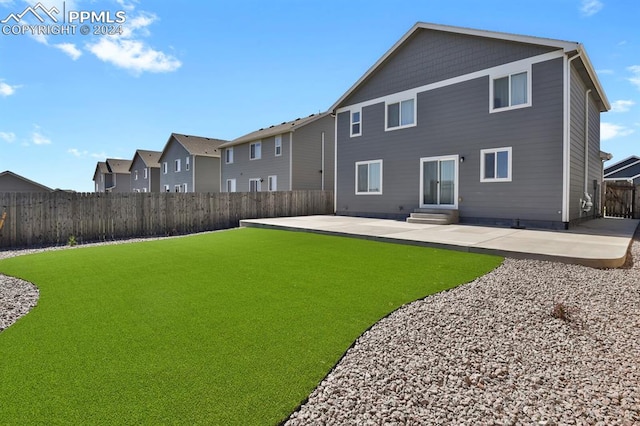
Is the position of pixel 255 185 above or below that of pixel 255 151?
below

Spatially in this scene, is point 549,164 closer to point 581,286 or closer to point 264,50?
point 581,286

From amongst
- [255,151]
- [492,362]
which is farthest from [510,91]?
[255,151]

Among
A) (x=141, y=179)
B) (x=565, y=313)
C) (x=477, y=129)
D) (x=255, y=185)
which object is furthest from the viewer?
(x=141, y=179)

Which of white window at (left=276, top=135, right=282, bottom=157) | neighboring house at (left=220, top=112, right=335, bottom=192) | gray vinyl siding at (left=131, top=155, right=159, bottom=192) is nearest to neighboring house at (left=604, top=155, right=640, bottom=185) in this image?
neighboring house at (left=220, top=112, right=335, bottom=192)

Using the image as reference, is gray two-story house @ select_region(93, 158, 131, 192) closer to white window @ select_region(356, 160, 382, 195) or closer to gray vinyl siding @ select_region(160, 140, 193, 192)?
gray vinyl siding @ select_region(160, 140, 193, 192)

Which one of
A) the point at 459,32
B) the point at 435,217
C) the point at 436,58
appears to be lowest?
the point at 435,217

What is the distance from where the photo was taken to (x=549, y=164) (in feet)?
34.8

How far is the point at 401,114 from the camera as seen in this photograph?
14.7m

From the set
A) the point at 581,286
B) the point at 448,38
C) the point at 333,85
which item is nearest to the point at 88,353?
the point at 581,286

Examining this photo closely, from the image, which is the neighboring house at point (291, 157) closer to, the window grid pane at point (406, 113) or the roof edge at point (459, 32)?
the roof edge at point (459, 32)

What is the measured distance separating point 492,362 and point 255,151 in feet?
77.7

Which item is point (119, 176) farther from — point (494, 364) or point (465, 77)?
point (494, 364)

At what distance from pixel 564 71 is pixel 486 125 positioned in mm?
2536

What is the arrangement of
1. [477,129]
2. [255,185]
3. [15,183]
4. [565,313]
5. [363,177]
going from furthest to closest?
1. [15,183]
2. [255,185]
3. [363,177]
4. [477,129]
5. [565,313]
